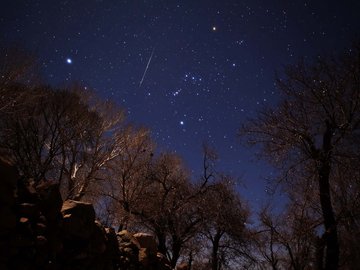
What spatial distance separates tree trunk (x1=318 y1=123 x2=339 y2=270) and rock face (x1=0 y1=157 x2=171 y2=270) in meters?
5.83

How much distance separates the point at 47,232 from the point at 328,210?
7583mm

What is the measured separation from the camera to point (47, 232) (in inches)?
284

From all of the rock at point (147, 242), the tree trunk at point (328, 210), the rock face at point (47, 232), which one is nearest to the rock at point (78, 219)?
the rock face at point (47, 232)

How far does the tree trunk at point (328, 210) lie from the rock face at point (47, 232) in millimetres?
5831

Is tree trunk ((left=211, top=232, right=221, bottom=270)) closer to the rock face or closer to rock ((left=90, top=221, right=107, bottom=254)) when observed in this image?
the rock face

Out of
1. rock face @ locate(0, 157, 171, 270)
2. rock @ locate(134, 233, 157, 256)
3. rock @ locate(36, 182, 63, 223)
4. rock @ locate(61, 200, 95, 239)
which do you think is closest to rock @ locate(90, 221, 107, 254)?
rock face @ locate(0, 157, 171, 270)

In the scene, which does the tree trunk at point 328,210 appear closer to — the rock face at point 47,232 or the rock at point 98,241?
the rock face at point 47,232

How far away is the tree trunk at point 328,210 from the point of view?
905 centimetres

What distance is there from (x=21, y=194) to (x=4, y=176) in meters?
0.81

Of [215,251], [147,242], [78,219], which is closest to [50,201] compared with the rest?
[78,219]

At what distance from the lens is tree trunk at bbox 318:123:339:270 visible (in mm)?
9047

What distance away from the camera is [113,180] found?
1977 cm

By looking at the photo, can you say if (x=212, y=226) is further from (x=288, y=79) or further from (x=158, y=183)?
(x=288, y=79)

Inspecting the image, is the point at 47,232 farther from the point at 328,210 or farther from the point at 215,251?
the point at 215,251
